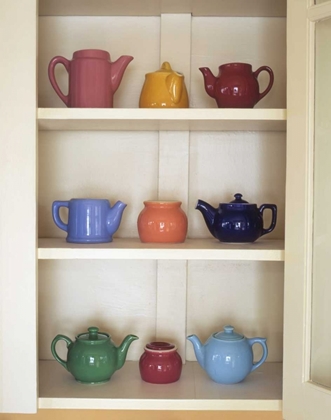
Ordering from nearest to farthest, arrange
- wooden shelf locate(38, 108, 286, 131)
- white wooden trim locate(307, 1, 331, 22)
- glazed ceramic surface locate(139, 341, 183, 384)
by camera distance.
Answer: white wooden trim locate(307, 1, 331, 22) < wooden shelf locate(38, 108, 286, 131) < glazed ceramic surface locate(139, 341, 183, 384)

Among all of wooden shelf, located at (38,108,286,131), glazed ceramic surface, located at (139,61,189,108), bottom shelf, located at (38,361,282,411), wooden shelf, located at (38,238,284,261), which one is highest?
glazed ceramic surface, located at (139,61,189,108)

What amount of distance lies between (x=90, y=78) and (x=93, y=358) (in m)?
0.56

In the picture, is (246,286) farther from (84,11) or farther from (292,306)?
(84,11)

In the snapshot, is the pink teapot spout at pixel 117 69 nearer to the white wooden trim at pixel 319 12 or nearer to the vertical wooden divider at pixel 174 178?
the vertical wooden divider at pixel 174 178

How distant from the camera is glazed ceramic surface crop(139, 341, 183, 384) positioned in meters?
1.31

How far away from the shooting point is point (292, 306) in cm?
117

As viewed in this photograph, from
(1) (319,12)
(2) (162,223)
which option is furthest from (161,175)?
(1) (319,12)

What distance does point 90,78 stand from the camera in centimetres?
127

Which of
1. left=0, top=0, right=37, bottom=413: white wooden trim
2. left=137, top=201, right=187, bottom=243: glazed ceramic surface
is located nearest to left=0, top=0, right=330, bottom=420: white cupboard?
left=137, top=201, right=187, bottom=243: glazed ceramic surface

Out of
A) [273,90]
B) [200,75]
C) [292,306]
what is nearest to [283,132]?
[273,90]

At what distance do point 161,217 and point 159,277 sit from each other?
0.69 ft

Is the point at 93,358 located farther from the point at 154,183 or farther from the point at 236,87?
the point at 236,87

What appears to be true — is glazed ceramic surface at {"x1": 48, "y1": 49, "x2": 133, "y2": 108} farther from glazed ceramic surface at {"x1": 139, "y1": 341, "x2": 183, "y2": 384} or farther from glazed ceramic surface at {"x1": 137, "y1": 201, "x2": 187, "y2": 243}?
glazed ceramic surface at {"x1": 139, "y1": 341, "x2": 183, "y2": 384}

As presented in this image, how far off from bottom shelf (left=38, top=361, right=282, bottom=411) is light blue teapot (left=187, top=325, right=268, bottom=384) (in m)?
0.02
